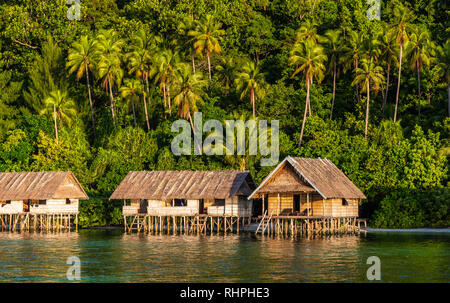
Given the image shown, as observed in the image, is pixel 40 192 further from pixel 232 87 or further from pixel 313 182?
pixel 232 87

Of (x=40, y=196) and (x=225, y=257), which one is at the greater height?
(x=40, y=196)

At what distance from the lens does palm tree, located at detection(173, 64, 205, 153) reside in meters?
67.6

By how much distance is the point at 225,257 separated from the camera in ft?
130

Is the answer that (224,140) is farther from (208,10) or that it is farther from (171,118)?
(208,10)

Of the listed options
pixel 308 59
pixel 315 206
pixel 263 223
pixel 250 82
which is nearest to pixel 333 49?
pixel 308 59

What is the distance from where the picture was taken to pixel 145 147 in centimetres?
6712

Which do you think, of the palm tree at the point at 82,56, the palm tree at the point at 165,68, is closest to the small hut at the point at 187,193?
the palm tree at the point at 165,68

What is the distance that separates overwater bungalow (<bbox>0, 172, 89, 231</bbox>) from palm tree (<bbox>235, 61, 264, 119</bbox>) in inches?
699

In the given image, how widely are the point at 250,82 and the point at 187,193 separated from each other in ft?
55.7

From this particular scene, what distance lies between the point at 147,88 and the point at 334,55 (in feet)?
57.0

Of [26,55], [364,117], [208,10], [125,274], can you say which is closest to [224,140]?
[364,117]

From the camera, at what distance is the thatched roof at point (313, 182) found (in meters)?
50.4

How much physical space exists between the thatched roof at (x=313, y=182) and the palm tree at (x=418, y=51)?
16.8 metres

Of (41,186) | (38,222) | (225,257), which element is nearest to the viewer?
(225,257)
